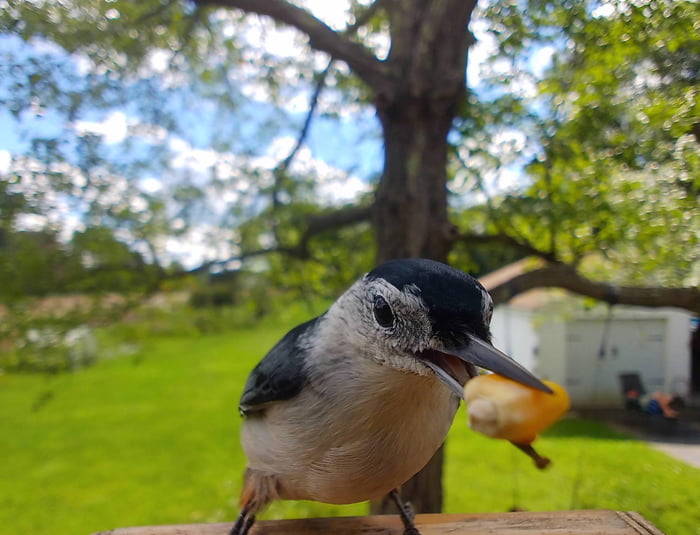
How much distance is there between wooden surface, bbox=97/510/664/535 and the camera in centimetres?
127

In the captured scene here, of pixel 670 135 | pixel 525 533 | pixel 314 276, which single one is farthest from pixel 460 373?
pixel 314 276

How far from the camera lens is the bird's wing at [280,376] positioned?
102 cm

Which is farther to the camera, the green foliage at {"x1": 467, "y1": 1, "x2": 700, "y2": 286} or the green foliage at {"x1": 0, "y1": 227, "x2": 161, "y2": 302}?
the green foliage at {"x1": 0, "y1": 227, "x2": 161, "y2": 302}

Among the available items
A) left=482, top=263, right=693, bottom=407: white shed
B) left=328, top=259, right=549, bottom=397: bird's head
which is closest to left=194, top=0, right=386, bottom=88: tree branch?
left=482, top=263, right=693, bottom=407: white shed

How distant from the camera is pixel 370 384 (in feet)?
2.93

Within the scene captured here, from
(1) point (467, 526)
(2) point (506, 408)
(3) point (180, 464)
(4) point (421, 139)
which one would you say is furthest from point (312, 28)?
(3) point (180, 464)

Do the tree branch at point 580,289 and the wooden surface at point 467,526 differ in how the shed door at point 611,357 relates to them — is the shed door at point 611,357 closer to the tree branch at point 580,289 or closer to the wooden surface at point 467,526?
the tree branch at point 580,289

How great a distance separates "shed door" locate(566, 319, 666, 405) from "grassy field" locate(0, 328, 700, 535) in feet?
0.56

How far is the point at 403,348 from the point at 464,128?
1.64m

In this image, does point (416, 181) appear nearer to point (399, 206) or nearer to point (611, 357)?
point (399, 206)

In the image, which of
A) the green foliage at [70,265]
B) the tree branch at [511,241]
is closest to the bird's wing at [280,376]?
the tree branch at [511,241]

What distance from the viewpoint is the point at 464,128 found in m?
2.15

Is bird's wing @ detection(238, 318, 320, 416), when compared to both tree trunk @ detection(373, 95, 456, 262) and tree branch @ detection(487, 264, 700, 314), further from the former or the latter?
tree branch @ detection(487, 264, 700, 314)

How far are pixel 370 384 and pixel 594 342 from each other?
6.60 ft
